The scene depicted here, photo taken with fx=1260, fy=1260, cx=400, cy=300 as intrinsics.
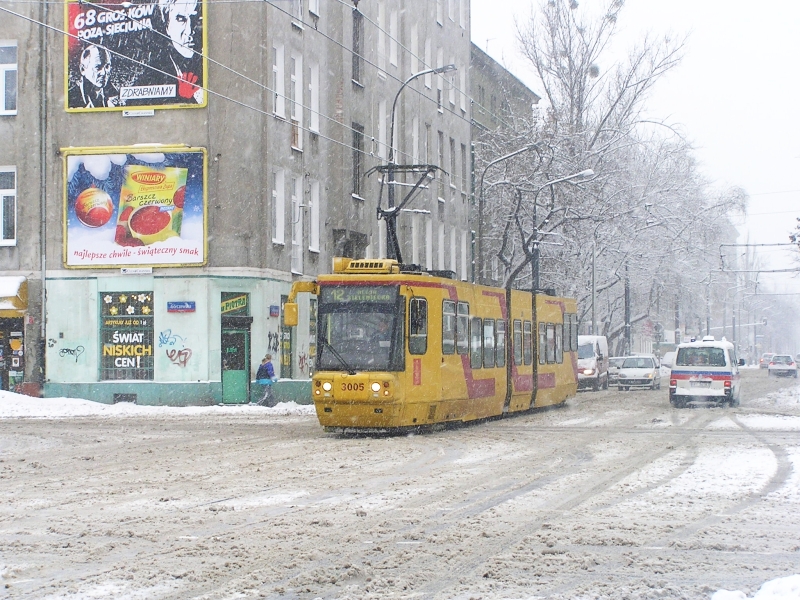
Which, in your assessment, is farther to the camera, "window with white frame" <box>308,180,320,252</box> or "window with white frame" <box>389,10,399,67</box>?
"window with white frame" <box>389,10,399,67</box>

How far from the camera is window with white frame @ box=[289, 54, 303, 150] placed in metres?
38.7

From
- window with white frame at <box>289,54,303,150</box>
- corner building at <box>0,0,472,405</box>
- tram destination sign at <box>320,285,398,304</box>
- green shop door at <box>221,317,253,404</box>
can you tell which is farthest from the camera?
window with white frame at <box>289,54,303,150</box>

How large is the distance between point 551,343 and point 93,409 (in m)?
12.0

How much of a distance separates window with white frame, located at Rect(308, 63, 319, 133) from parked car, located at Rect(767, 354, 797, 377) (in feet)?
160

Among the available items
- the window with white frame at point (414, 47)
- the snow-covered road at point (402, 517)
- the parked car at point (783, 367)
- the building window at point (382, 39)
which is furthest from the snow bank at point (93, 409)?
the parked car at point (783, 367)

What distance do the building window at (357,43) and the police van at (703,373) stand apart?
52.7 feet

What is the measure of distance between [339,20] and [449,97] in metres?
16.2

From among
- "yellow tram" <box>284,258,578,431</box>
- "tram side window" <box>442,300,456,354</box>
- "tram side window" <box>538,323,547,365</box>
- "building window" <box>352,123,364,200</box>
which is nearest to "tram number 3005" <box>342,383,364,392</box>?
"yellow tram" <box>284,258,578,431</box>

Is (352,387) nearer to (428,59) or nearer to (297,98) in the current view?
(297,98)

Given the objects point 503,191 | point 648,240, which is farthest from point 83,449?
point 648,240

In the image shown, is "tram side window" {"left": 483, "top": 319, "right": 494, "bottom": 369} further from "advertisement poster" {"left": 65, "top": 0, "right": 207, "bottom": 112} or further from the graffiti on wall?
"advertisement poster" {"left": 65, "top": 0, "right": 207, "bottom": 112}

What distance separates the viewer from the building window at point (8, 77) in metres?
36.4

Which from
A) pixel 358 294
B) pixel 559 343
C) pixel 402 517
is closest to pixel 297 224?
pixel 559 343

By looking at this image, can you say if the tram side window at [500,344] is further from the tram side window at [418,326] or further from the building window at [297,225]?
the building window at [297,225]
